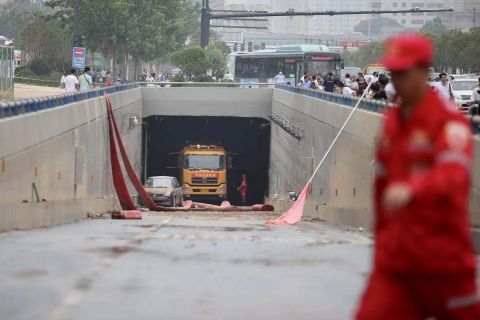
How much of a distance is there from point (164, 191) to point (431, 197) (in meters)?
44.1

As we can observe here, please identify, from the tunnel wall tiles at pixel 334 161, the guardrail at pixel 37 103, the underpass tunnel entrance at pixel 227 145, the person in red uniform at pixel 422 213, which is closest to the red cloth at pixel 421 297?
the person in red uniform at pixel 422 213

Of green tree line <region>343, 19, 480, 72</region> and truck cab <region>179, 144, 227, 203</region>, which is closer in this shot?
truck cab <region>179, 144, 227, 203</region>

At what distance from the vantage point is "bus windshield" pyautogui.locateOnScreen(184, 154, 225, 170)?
6119cm

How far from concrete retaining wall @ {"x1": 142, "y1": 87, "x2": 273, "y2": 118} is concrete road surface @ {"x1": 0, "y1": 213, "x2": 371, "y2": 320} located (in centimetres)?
4554

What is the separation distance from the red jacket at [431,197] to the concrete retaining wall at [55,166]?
12.2 m

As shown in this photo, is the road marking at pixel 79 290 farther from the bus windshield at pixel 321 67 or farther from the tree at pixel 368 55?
the tree at pixel 368 55

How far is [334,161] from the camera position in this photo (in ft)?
101

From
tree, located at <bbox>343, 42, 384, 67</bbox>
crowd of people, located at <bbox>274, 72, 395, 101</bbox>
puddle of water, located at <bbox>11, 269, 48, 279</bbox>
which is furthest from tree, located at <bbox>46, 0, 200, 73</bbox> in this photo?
tree, located at <bbox>343, 42, 384, 67</bbox>

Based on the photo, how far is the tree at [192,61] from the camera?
84.2 metres

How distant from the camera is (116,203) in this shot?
120 feet

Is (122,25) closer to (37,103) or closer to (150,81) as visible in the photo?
(150,81)

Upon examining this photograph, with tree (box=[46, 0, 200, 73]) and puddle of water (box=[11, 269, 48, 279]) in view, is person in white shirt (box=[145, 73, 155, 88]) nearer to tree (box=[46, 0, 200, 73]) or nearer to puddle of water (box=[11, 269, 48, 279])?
tree (box=[46, 0, 200, 73])

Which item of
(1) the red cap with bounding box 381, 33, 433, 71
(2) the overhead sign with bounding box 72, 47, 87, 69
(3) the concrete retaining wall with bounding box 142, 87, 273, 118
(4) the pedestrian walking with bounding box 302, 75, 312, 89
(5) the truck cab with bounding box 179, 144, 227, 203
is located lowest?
(5) the truck cab with bounding box 179, 144, 227, 203

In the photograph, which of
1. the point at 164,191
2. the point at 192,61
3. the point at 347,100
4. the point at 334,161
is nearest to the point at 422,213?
the point at 347,100
